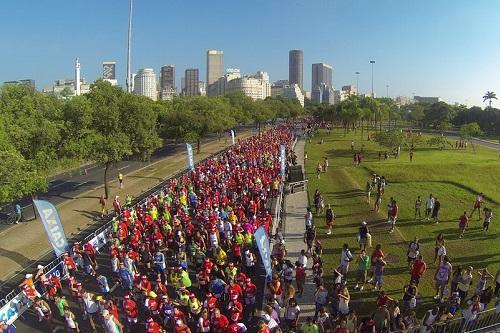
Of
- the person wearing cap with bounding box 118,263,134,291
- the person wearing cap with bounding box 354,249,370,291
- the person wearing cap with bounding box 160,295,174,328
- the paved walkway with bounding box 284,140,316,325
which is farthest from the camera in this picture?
the person wearing cap with bounding box 118,263,134,291

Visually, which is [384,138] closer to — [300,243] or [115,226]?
[300,243]

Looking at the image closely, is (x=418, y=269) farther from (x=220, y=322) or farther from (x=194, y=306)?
(x=194, y=306)

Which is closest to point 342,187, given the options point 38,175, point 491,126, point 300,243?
point 300,243

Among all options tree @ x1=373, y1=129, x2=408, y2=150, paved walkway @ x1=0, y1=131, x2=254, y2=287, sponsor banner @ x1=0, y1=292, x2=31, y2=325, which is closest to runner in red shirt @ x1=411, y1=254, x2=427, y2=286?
sponsor banner @ x1=0, y1=292, x2=31, y2=325

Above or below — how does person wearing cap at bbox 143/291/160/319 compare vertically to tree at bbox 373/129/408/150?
below

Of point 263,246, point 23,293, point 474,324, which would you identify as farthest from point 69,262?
point 474,324

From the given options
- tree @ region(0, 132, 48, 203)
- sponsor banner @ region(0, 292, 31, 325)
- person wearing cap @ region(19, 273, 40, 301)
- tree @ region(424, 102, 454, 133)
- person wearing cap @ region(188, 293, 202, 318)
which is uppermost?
tree @ region(424, 102, 454, 133)

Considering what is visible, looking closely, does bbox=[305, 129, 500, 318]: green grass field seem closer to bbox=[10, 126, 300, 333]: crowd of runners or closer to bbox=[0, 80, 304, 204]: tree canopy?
bbox=[10, 126, 300, 333]: crowd of runners

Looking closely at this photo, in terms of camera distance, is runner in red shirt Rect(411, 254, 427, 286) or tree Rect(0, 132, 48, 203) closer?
runner in red shirt Rect(411, 254, 427, 286)
